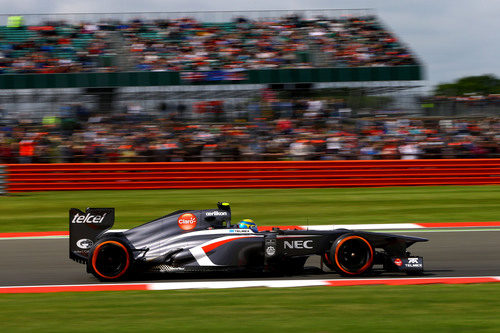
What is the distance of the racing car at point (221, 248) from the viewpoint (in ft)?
22.5

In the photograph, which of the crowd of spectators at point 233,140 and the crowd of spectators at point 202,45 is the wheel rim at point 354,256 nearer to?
the crowd of spectators at point 233,140

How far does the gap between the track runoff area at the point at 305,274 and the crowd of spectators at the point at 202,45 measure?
39.4ft

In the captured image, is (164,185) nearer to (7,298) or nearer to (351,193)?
(351,193)

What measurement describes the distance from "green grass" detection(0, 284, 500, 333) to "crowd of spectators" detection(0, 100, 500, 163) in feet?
34.5

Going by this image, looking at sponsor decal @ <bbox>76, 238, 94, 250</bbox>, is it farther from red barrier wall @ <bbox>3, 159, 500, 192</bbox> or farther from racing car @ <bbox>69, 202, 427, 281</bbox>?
red barrier wall @ <bbox>3, 159, 500, 192</bbox>

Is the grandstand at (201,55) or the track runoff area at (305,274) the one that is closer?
the track runoff area at (305,274)

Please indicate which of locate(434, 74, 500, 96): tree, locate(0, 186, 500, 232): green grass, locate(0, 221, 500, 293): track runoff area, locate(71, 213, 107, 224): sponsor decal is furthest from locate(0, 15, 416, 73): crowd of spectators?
locate(71, 213, 107, 224): sponsor decal

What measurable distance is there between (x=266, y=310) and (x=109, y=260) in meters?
2.35

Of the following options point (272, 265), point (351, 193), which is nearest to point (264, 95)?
point (351, 193)

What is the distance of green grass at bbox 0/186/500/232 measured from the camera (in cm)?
1245

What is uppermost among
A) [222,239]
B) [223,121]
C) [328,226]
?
[223,121]

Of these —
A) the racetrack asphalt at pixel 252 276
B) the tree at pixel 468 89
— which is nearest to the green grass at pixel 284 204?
the racetrack asphalt at pixel 252 276

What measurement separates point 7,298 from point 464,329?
14.1ft

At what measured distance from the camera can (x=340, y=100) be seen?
1898 centimetres
